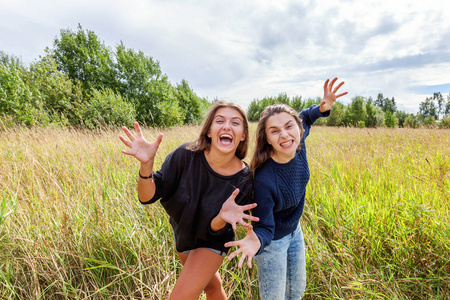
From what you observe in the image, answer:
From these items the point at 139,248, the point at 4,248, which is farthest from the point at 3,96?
the point at 139,248

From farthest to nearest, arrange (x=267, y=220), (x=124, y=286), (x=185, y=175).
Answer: (x=124, y=286) → (x=185, y=175) → (x=267, y=220)

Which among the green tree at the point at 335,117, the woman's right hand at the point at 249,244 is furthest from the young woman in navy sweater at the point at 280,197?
the green tree at the point at 335,117

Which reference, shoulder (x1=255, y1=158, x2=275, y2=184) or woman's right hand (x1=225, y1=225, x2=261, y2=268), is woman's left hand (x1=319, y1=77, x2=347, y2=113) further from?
woman's right hand (x1=225, y1=225, x2=261, y2=268)

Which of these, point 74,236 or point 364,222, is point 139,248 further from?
point 364,222

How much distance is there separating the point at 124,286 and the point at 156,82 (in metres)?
14.0

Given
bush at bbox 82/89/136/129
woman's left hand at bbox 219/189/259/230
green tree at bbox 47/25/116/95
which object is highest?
green tree at bbox 47/25/116/95

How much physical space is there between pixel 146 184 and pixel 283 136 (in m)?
0.92

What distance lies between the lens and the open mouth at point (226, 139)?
157 cm

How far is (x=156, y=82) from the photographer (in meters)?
14.3

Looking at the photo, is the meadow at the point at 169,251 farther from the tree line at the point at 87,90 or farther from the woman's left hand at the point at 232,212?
the tree line at the point at 87,90

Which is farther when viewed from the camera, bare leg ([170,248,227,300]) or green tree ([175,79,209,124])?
green tree ([175,79,209,124])

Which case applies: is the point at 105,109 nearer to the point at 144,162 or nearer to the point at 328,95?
the point at 144,162

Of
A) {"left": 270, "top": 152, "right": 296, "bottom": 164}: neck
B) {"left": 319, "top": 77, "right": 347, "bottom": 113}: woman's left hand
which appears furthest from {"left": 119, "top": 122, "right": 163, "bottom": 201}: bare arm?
{"left": 319, "top": 77, "right": 347, "bottom": 113}: woman's left hand

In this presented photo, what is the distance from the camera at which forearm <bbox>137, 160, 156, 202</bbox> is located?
143 centimetres
